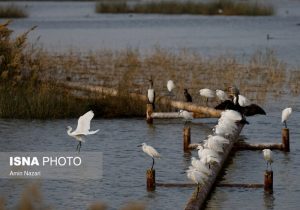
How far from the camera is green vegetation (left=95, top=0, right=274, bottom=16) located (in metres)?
59.9

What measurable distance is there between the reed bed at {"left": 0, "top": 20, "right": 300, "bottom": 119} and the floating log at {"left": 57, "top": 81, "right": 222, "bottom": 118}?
123 millimetres

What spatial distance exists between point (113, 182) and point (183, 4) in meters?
53.6

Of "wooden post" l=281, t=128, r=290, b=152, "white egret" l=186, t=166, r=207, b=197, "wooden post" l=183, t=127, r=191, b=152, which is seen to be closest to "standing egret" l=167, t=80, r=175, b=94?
"wooden post" l=183, t=127, r=191, b=152

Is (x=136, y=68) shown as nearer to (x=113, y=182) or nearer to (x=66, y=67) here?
(x=66, y=67)

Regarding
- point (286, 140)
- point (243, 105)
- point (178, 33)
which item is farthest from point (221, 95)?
point (178, 33)

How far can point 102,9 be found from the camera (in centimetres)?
6656

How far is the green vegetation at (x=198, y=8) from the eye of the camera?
197 feet

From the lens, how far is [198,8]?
212ft

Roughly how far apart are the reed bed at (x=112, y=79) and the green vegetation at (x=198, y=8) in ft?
104

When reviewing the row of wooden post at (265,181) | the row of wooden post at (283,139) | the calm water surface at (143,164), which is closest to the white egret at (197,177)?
the calm water surface at (143,164)

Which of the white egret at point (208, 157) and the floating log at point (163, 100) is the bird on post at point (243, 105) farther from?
the white egret at point (208, 157)

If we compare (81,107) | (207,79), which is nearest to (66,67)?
(207,79)

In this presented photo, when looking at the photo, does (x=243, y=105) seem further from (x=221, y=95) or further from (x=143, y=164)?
(x=143, y=164)

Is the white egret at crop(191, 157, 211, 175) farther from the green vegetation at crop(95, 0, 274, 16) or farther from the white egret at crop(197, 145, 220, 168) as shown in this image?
the green vegetation at crop(95, 0, 274, 16)
